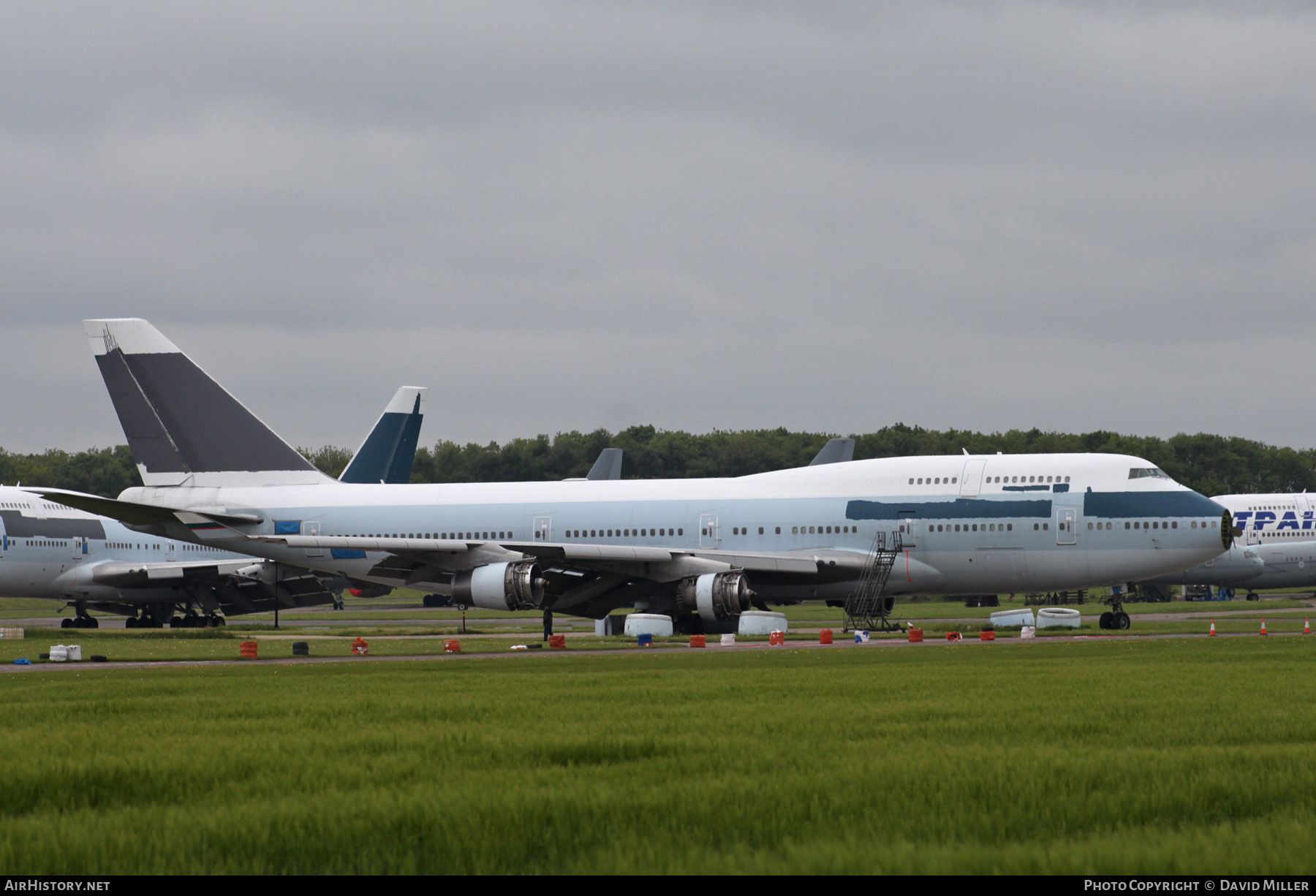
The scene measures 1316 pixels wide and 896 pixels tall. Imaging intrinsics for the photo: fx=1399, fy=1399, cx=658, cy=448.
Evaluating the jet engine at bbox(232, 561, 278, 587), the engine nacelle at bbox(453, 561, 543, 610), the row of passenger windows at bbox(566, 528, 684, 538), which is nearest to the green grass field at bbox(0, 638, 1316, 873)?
the engine nacelle at bbox(453, 561, 543, 610)

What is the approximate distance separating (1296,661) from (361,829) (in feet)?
59.2

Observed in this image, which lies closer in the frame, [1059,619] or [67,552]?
[1059,619]

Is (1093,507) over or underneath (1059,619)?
over

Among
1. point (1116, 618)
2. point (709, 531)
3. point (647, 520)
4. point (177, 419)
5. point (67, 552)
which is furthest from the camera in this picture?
point (67, 552)

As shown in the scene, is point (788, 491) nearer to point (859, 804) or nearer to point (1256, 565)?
point (859, 804)

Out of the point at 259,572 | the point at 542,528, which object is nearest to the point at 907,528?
the point at 542,528

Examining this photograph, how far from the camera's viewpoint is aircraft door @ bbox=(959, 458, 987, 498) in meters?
41.2

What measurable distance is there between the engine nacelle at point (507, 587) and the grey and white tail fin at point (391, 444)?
92.7ft

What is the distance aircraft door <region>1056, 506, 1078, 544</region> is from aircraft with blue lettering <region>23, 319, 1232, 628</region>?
0.05m

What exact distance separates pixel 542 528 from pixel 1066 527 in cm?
1612

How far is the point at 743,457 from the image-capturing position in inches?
5600

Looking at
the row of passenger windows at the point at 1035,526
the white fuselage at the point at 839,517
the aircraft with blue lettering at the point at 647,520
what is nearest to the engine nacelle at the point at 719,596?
the aircraft with blue lettering at the point at 647,520

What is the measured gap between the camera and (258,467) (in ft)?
158

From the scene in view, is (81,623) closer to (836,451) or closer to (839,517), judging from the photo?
(836,451)
